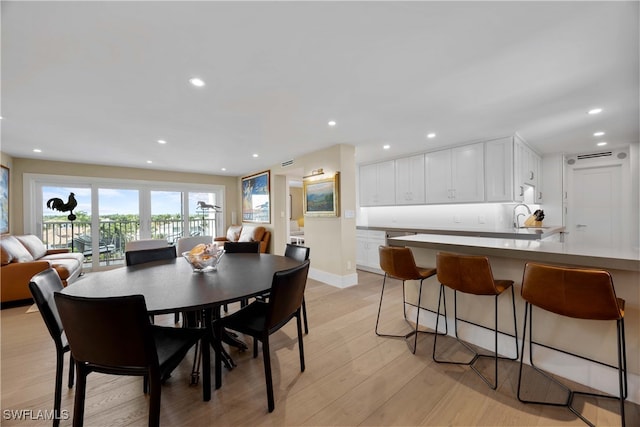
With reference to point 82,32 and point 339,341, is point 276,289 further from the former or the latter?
point 82,32

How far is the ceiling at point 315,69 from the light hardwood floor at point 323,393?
2.32m

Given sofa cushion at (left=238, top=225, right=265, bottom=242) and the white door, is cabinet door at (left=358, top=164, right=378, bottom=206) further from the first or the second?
the white door

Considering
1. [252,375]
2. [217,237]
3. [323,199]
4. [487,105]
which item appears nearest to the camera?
[252,375]

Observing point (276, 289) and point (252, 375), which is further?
point (252, 375)

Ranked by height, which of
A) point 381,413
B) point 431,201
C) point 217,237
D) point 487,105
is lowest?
point 381,413

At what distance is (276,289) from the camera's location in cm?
153

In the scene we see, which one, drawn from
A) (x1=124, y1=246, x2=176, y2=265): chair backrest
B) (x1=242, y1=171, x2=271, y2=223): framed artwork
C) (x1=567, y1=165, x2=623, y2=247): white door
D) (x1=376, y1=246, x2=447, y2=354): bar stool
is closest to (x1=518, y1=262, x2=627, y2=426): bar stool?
(x1=376, y1=246, x2=447, y2=354): bar stool

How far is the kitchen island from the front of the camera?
5.16 feet

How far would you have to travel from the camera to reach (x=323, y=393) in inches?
66.4

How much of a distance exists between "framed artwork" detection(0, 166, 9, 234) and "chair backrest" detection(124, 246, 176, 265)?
3.51 m

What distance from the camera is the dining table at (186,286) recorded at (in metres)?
1.39

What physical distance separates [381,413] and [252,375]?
3.16 ft

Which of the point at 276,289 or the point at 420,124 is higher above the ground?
the point at 420,124

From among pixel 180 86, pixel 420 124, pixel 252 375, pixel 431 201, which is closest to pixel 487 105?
pixel 420 124
